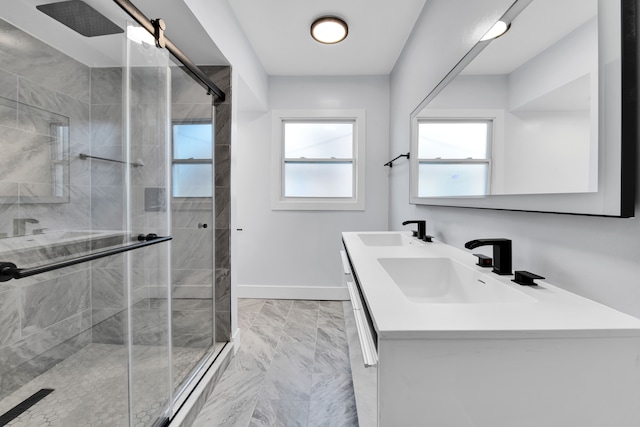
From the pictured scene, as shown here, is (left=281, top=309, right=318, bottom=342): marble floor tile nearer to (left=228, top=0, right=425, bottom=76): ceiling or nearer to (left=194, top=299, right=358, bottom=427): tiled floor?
(left=194, top=299, right=358, bottom=427): tiled floor

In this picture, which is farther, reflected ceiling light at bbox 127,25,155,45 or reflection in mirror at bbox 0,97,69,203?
reflection in mirror at bbox 0,97,69,203

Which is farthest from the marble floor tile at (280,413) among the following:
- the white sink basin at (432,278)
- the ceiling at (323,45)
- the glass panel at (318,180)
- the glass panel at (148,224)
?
the ceiling at (323,45)

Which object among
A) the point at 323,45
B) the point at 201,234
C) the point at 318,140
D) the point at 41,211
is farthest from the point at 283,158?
the point at 41,211

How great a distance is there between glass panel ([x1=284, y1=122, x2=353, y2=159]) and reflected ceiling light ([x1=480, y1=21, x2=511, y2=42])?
2060 millimetres

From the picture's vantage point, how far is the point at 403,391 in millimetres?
548

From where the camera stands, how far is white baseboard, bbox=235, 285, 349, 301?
3.14 meters

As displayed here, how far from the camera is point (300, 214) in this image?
3.15m

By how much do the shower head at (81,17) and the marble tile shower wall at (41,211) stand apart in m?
0.18

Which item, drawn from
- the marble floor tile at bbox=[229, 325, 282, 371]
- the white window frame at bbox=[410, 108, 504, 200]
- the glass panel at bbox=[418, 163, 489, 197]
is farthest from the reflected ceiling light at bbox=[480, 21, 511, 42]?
the marble floor tile at bbox=[229, 325, 282, 371]

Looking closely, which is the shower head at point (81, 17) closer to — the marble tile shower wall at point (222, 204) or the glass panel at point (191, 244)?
the glass panel at point (191, 244)

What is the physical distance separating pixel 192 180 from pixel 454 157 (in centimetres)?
164

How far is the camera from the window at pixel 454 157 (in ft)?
3.96

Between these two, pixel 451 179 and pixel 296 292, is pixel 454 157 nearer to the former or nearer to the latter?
pixel 451 179

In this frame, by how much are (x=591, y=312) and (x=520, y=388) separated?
0.88 feet
